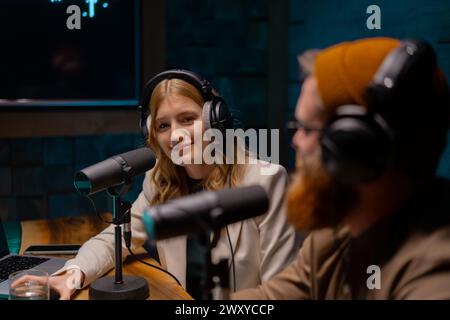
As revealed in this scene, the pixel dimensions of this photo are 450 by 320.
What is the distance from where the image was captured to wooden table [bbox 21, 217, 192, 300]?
4.74 feet

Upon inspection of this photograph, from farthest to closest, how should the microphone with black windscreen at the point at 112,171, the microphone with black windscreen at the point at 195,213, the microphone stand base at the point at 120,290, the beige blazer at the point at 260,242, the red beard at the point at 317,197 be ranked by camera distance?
the beige blazer at the point at 260,242 < the microphone stand base at the point at 120,290 < the microphone with black windscreen at the point at 112,171 < the red beard at the point at 317,197 < the microphone with black windscreen at the point at 195,213

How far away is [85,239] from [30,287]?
28.3 inches

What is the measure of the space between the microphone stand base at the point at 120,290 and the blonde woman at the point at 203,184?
121 millimetres

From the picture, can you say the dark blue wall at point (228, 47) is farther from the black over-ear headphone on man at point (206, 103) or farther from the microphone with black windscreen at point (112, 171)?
the microphone with black windscreen at point (112, 171)

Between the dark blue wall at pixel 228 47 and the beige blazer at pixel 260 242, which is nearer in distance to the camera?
the beige blazer at pixel 260 242

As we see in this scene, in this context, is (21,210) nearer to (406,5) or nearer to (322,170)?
(406,5)

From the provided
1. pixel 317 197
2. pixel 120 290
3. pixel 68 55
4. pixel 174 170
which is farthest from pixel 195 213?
pixel 68 55

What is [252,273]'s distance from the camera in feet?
5.51

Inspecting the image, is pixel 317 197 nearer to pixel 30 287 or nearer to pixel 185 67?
pixel 30 287

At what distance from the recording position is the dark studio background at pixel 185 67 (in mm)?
2650

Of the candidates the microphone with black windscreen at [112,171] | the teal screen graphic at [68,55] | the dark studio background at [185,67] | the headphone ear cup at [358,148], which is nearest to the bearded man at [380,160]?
the headphone ear cup at [358,148]

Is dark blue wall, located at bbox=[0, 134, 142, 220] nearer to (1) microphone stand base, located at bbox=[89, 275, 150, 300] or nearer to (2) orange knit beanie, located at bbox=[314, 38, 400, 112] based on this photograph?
(1) microphone stand base, located at bbox=[89, 275, 150, 300]

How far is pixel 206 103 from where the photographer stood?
1563 millimetres
